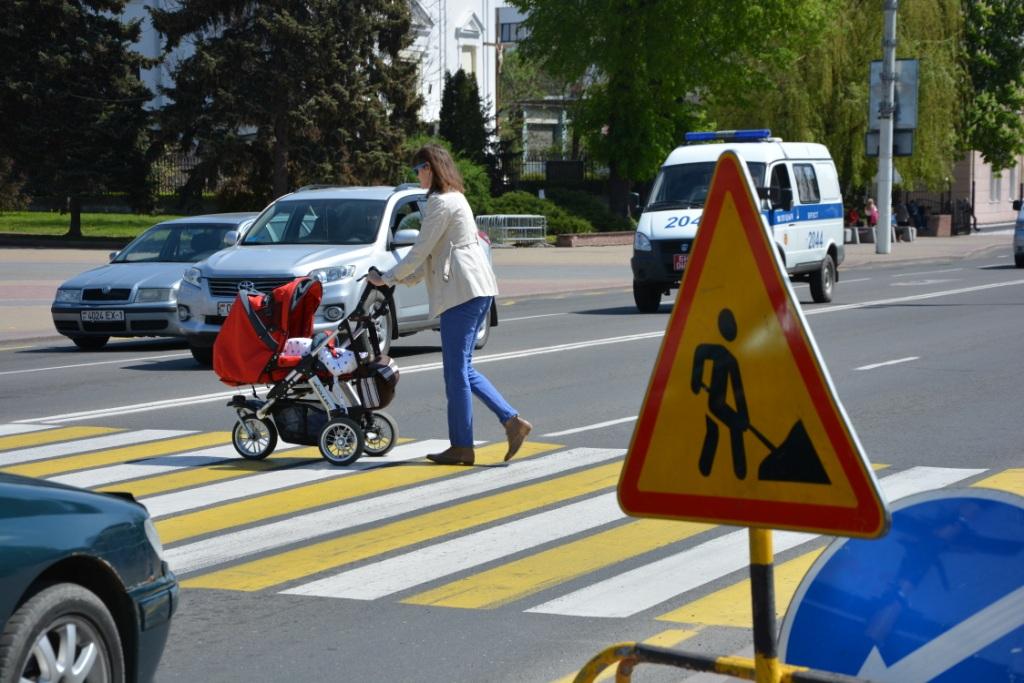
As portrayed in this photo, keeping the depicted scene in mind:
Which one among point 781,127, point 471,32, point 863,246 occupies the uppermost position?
point 471,32

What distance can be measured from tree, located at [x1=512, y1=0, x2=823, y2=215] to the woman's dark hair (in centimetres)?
4390

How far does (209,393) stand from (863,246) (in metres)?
40.3

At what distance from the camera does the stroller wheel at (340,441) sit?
33.3ft

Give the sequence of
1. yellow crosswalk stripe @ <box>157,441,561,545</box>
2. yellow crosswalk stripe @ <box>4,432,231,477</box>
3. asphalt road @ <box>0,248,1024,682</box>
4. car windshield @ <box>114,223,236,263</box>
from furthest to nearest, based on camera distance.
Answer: car windshield @ <box>114,223,236,263</box> < yellow crosswalk stripe @ <box>4,432,231,477</box> < yellow crosswalk stripe @ <box>157,441,561,545</box> < asphalt road @ <box>0,248,1024,682</box>

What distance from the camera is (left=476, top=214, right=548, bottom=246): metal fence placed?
49531 mm

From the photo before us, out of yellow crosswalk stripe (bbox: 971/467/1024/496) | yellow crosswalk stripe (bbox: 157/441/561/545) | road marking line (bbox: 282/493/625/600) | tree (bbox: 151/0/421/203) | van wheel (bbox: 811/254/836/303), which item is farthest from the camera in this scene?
tree (bbox: 151/0/421/203)

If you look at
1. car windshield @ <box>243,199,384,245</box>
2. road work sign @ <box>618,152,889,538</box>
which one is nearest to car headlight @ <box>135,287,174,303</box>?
car windshield @ <box>243,199,384,245</box>

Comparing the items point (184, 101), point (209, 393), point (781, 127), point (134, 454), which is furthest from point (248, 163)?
point (134, 454)

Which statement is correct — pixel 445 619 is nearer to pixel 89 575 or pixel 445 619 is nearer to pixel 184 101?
pixel 89 575

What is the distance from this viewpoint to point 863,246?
52.0 m

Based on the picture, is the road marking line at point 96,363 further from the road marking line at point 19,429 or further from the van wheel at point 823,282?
the van wheel at point 823,282

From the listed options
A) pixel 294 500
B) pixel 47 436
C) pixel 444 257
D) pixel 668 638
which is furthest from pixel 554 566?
pixel 47 436

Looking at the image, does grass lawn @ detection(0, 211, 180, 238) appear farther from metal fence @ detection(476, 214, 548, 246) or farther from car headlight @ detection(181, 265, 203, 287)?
car headlight @ detection(181, 265, 203, 287)

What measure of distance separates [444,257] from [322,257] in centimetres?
662
